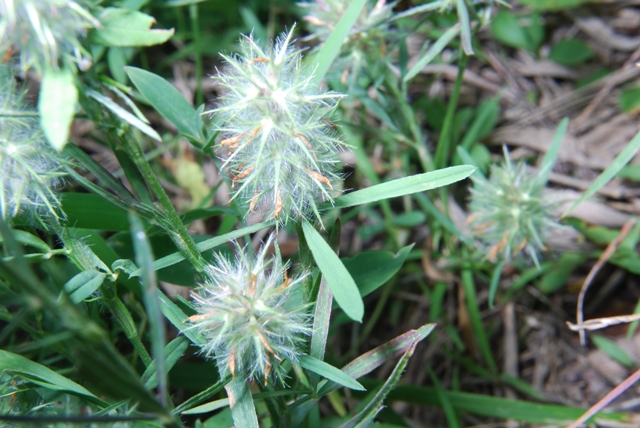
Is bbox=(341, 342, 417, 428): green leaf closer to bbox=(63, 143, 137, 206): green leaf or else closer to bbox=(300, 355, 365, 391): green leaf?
bbox=(300, 355, 365, 391): green leaf

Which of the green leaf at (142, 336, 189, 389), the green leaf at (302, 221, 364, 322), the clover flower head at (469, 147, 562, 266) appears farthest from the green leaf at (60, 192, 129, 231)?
the clover flower head at (469, 147, 562, 266)

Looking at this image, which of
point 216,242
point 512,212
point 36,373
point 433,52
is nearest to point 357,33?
point 433,52

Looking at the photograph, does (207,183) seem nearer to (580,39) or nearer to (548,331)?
(548,331)

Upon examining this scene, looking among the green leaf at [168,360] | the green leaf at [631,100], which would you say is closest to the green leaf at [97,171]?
the green leaf at [168,360]

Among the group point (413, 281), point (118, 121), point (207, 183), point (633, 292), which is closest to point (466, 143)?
point (413, 281)

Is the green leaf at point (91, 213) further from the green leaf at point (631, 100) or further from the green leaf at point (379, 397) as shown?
the green leaf at point (631, 100)

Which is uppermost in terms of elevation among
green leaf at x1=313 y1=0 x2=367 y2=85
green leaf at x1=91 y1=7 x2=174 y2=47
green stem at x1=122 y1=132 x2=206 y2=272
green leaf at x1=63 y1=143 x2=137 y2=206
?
green leaf at x1=91 y1=7 x2=174 y2=47

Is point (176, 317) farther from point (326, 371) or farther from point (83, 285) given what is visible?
point (326, 371)
